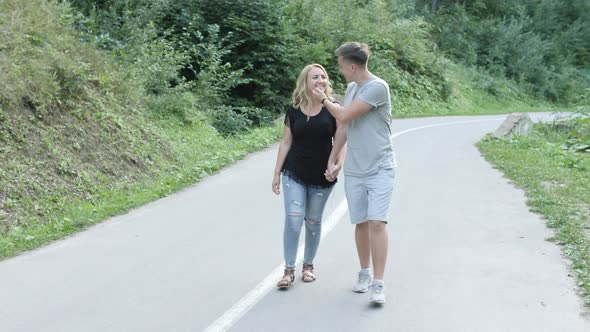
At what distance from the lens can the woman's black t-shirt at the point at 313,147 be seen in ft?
20.9

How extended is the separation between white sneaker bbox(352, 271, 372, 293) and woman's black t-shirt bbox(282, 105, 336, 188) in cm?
85

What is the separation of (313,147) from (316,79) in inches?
23.6

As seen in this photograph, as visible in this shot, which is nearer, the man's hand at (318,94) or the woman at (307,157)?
the man's hand at (318,94)

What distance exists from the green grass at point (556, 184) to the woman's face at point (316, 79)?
2.87 metres

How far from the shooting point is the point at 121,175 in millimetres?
11102

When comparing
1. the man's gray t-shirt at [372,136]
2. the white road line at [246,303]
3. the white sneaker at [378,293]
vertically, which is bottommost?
the white road line at [246,303]

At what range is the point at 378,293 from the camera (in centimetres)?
595

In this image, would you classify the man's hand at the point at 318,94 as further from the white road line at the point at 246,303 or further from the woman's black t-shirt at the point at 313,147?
the white road line at the point at 246,303

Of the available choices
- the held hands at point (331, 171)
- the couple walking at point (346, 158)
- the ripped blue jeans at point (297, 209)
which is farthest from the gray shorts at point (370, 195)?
the ripped blue jeans at point (297, 209)

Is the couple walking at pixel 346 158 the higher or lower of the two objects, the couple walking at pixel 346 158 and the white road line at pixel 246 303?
the higher

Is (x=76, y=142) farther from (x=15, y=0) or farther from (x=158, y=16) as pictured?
(x=158, y=16)

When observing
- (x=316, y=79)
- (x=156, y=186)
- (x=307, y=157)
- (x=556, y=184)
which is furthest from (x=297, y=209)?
(x=556, y=184)

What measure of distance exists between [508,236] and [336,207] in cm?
250

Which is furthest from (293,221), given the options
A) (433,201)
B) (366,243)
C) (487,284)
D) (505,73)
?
(505,73)
